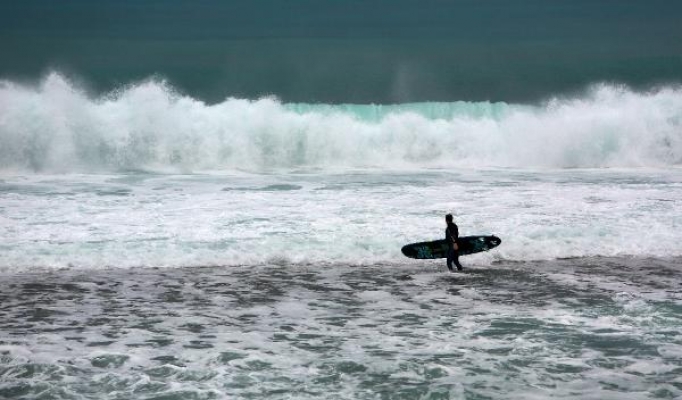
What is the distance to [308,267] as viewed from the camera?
1385 centimetres

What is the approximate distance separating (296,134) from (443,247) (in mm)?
19826

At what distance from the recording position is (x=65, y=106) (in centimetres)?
3123

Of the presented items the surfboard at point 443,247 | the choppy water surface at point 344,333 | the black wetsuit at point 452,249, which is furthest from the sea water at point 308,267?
the black wetsuit at point 452,249

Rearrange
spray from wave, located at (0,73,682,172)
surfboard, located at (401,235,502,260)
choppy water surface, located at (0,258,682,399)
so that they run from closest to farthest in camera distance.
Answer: choppy water surface, located at (0,258,682,399) < surfboard, located at (401,235,502,260) < spray from wave, located at (0,73,682,172)

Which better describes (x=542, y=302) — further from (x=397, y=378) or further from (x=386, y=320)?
(x=397, y=378)

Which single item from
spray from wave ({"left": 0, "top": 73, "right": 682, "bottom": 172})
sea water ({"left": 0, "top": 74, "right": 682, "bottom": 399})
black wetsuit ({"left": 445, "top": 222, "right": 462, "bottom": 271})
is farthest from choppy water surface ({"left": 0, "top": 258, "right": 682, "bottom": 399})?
spray from wave ({"left": 0, "top": 73, "right": 682, "bottom": 172})

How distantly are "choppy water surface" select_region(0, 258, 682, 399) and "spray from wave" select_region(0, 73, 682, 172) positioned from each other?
16650 mm

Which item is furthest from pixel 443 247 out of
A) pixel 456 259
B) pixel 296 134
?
pixel 296 134

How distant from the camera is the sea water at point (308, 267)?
8195 millimetres

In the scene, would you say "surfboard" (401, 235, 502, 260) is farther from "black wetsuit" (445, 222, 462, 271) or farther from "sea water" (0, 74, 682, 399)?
"black wetsuit" (445, 222, 462, 271)

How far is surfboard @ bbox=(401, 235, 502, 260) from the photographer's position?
559 inches

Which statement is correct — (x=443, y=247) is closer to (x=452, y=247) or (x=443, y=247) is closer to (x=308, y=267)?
(x=452, y=247)

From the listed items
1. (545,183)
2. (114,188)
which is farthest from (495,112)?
(114,188)

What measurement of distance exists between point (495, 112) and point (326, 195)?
63.4 ft
